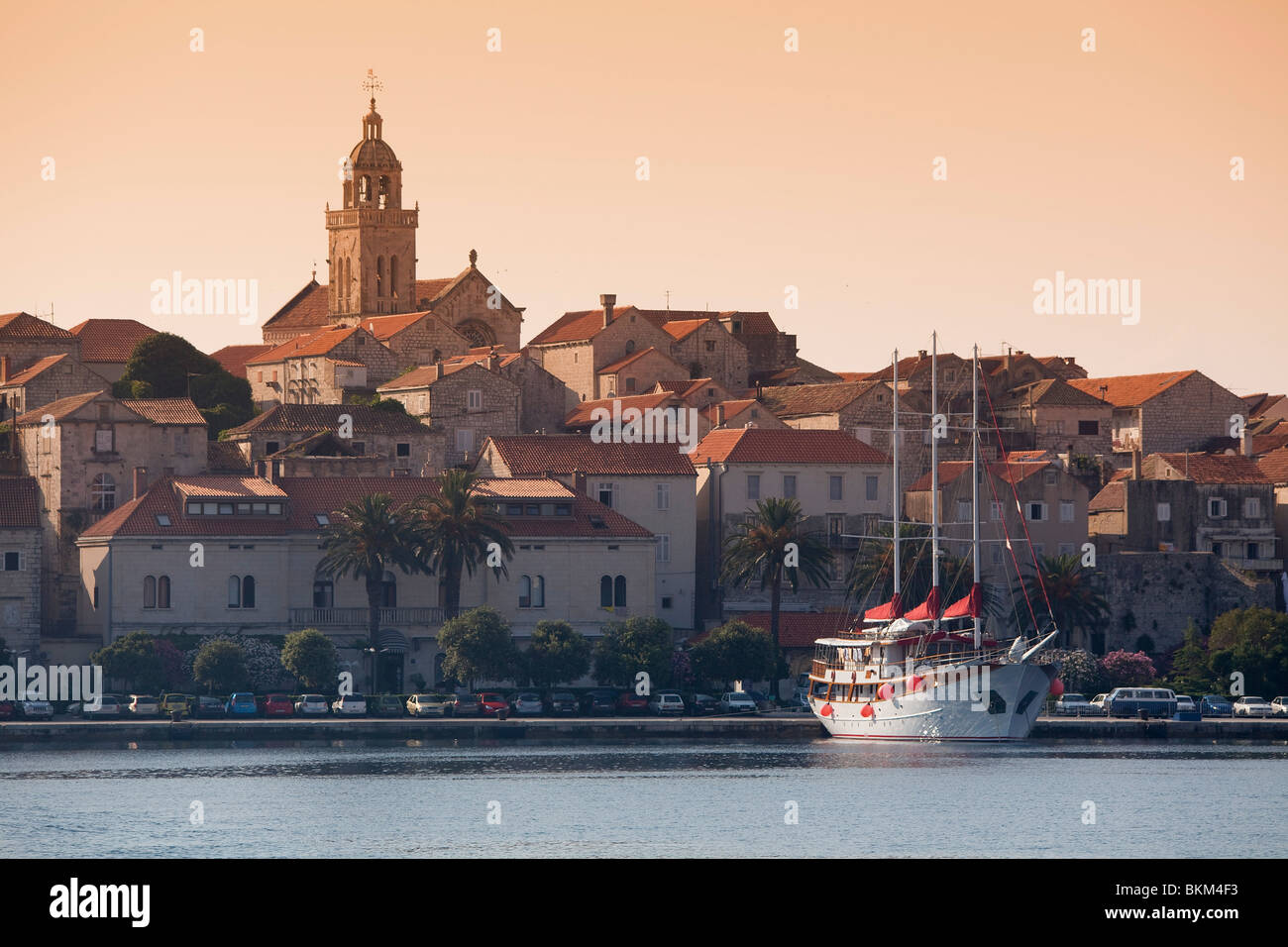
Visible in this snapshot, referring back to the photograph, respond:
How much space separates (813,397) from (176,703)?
57.5 meters

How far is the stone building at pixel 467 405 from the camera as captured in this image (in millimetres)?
132750

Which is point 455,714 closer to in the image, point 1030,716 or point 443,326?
point 1030,716

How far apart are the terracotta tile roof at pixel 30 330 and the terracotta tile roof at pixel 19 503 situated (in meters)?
34.6

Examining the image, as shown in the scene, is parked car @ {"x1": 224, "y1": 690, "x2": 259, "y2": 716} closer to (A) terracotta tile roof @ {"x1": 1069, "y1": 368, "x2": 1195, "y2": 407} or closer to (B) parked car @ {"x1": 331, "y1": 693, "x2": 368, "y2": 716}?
(B) parked car @ {"x1": 331, "y1": 693, "x2": 368, "y2": 716}

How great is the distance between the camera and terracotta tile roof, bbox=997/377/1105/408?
5620 inches

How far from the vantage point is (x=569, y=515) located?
10500cm

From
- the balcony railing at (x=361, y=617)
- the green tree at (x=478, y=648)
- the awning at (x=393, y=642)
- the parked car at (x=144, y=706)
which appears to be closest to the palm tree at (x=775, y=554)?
the green tree at (x=478, y=648)

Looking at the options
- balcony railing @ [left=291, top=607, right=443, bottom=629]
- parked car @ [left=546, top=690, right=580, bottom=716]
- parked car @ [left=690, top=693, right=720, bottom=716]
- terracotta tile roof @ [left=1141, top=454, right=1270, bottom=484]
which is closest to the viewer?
parked car @ [left=546, top=690, right=580, bottom=716]

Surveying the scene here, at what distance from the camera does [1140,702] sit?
94812 mm

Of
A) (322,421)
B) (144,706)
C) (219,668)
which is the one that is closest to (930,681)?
(219,668)

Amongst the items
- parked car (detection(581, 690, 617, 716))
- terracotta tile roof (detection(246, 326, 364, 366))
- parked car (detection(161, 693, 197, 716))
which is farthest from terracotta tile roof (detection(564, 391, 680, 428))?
parked car (detection(161, 693, 197, 716))

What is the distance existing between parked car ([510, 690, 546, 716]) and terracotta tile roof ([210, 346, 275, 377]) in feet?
249

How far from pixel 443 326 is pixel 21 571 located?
59.5m
